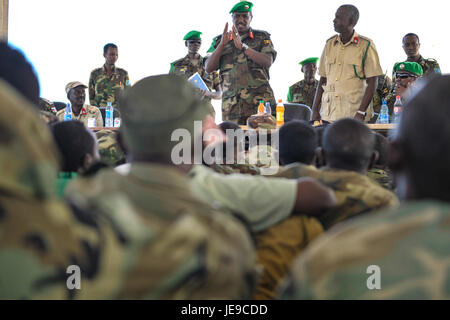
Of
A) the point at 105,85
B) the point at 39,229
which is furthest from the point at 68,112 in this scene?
the point at 39,229

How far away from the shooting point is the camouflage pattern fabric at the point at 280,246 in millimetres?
1510

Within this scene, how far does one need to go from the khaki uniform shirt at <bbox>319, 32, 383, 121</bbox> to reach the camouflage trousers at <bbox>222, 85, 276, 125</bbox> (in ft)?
1.91

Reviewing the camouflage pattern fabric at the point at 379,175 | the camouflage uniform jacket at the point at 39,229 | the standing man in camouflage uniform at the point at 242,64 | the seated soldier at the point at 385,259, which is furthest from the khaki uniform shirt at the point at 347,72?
the camouflage uniform jacket at the point at 39,229

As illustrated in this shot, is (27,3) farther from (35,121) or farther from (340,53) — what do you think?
(35,121)

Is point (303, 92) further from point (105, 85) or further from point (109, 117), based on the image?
point (109, 117)

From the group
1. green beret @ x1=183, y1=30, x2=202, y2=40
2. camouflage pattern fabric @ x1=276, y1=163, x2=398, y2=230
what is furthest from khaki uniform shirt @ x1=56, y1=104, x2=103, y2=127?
camouflage pattern fabric @ x1=276, y1=163, x2=398, y2=230

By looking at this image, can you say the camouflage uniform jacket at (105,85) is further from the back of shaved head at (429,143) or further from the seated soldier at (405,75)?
the back of shaved head at (429,143)

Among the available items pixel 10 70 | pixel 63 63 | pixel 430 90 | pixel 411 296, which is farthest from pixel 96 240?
pixel 63 63

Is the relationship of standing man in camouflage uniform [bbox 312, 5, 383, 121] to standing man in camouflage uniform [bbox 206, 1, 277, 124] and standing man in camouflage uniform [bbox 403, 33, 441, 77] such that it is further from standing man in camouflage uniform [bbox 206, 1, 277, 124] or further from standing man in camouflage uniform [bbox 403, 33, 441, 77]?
standing man in camouflage uniform [bbox 403, 33, 441, 77]

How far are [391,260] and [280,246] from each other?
76cm

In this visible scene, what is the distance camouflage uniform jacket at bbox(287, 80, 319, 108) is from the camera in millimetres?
7391

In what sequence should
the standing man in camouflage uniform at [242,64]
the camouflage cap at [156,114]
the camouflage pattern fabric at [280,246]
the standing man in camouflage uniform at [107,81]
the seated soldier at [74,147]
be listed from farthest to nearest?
the standing man in camouflage uniform at [107,81]
the standing man in camouflage uniform at [242,64]
the seated soldier at [74,147]
the camouflage pattern fabric at [280,246]
the camouflage cap at [156,114]

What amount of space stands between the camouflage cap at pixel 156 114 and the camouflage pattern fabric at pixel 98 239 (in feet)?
0.23

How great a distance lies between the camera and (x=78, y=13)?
295 inches
